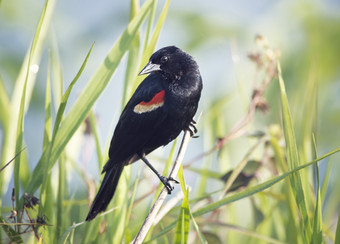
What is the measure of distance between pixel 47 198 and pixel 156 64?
0.46 m

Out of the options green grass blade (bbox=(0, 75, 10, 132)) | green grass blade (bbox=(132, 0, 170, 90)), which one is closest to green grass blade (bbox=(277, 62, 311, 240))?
green grass blade (bbox=(132, 0, 170, 90))

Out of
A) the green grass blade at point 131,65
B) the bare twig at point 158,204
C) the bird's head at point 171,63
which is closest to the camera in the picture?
the bare twig at point 158,204

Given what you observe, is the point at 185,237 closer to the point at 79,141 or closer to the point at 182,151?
the point at 182,151

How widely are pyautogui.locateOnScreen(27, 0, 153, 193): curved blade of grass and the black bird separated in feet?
0.29

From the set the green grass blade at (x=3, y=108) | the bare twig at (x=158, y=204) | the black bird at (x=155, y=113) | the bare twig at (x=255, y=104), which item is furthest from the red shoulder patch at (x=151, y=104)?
the green grass blade at (x=3, y=108)

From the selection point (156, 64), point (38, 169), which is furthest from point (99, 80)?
point (38, 169)

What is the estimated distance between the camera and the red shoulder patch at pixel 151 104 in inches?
38.6

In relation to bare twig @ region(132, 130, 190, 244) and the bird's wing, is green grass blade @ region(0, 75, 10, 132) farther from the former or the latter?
bare twig @ region(132, 130, 190, 244)

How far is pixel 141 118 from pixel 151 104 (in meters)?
0.04

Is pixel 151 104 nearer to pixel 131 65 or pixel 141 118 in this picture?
pixel 141 118

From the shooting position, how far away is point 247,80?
209 centimetres

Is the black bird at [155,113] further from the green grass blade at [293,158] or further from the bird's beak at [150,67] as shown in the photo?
the green grass blade at [293,158]

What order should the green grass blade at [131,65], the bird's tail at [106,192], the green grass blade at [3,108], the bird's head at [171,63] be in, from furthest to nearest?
the green grass blade at [3,108] < the green grass blade at [131,65] < the bird's head at [171,63] < the bird's tail at [106,192]

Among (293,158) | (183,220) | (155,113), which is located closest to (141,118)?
(155,113)
